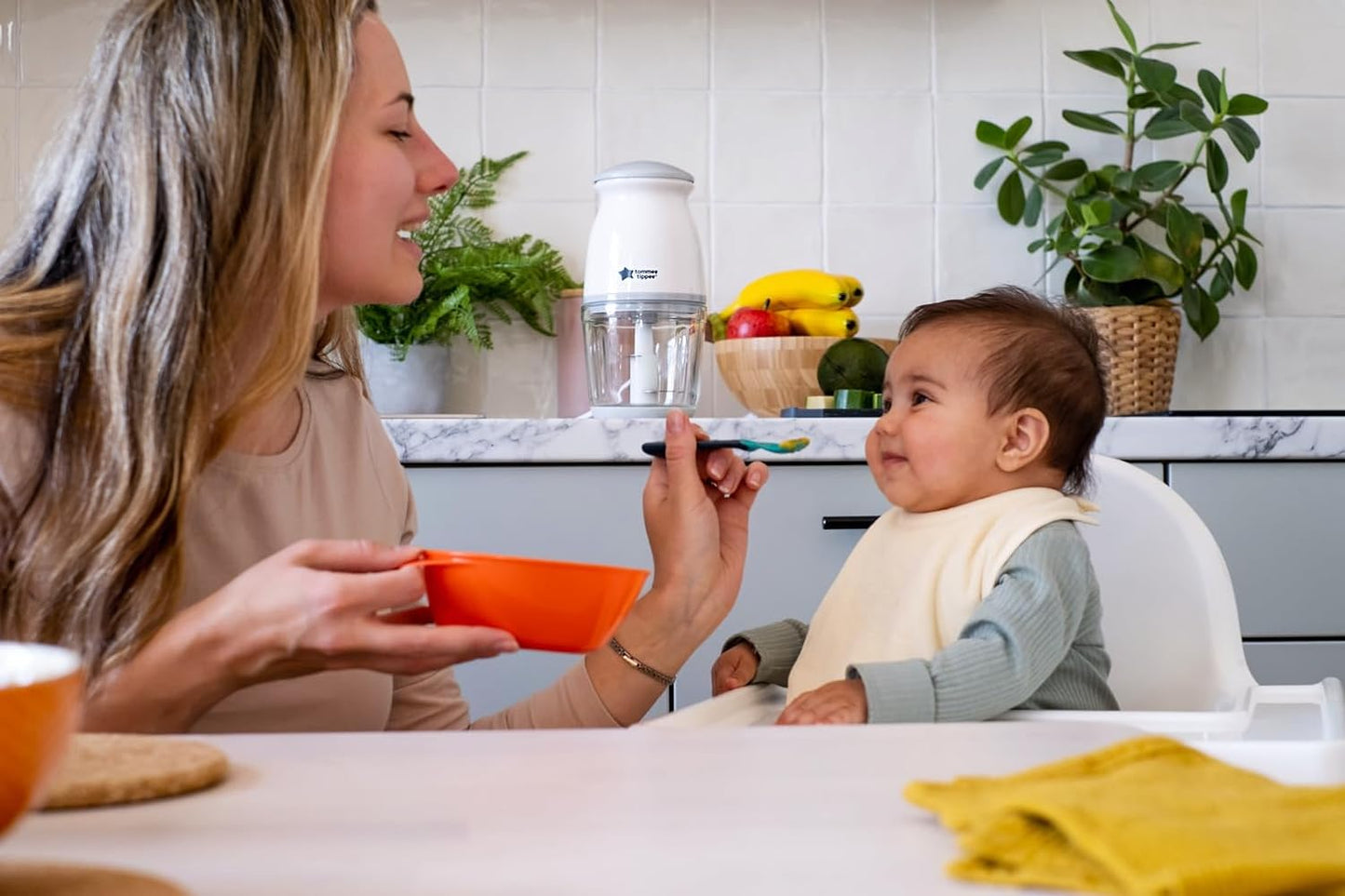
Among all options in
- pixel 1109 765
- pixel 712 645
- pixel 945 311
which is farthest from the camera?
pixel 712 645

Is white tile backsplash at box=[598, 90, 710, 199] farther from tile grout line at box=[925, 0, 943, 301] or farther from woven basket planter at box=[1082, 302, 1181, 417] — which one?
woven basket planter at box=[1082, 302, 1181, 417]

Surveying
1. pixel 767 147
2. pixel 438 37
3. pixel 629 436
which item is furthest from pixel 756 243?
pixel 629 436

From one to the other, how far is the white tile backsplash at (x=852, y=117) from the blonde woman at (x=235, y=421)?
1.26 meters

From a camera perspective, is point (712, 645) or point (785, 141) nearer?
point (712, 645)

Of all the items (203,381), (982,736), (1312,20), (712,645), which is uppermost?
(1312,20)

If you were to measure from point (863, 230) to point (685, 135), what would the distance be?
0.34 m

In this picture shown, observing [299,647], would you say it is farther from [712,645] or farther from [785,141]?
[785,141]

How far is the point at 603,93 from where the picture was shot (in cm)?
244

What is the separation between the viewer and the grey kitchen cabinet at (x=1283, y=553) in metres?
1.87

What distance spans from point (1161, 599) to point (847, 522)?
0.55m

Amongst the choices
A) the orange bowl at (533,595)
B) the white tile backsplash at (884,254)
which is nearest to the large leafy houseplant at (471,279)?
the white tile backsplash at (884,254)

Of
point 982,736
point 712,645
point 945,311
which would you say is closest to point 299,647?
point 982,736

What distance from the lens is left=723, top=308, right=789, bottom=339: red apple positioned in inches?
83.4

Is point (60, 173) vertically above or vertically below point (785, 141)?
below
